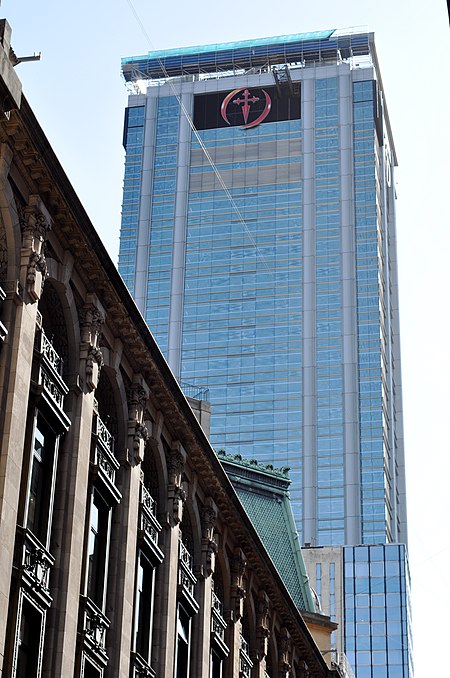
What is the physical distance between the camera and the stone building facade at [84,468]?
3284 cm

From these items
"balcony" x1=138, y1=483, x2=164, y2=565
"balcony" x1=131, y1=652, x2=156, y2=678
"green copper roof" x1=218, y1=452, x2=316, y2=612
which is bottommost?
"balcony" x1=131, y1=652, x2=156, y2=678

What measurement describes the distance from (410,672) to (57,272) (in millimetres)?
163330

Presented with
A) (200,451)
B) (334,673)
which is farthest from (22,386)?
(334,673)

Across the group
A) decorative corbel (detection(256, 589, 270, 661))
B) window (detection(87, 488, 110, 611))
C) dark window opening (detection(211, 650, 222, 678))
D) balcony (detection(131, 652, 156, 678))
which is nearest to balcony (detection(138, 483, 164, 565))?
window (detection(87, 488, 110, 611))

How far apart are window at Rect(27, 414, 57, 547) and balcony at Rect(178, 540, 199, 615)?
462 inches

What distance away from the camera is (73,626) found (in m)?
34.6

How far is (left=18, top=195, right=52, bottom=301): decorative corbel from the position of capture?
3444 cm

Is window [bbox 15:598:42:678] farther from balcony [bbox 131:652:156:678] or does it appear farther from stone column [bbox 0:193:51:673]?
balcony [bbox 131:652:156:678]

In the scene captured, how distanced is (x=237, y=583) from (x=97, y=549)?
50.9 ft

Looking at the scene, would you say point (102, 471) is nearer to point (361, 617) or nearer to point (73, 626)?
point (73, 626)

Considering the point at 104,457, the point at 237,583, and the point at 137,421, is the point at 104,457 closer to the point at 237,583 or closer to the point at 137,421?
the point at 137,421

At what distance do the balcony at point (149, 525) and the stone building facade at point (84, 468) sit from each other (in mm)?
82

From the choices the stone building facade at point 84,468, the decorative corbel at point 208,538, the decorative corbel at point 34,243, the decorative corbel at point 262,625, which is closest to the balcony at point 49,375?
the stone building facade at point 84,468

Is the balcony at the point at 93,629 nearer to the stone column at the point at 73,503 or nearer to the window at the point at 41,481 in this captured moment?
the stone column at the point at 73,503
